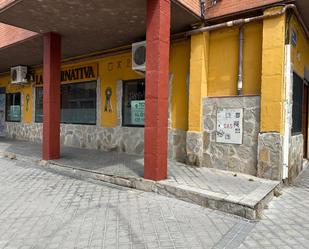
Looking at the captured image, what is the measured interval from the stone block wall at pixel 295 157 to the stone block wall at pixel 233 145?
0.88 meters

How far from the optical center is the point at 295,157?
6.62 m

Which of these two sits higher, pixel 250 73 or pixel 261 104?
pixel 250 73

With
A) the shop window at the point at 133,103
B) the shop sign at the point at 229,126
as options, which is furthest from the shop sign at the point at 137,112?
the shop sign at the point at 229,126

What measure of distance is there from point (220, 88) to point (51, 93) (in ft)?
14.8

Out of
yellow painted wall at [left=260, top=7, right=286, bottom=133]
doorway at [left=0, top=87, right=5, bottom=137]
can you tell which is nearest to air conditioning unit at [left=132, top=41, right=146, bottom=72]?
yellow painted wall at [left=260, top=7, right=286, bottom=133]

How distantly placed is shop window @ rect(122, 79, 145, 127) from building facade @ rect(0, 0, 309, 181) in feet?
0.10

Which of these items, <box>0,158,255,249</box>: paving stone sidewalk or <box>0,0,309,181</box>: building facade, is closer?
<box>0,158,255,249</box>: paving stone sidewalk

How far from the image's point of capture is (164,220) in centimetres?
395

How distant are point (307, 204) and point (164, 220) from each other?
264cm

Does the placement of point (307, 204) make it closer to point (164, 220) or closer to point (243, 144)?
point (243, 144)

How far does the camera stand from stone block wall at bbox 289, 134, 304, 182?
20.3 feet

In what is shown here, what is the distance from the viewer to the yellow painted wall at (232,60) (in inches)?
238

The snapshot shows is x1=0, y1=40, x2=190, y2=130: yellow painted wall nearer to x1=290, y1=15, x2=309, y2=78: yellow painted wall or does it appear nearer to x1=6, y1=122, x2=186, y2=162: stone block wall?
x1=6, y1=122, x2=186, y2=162: stone block wall

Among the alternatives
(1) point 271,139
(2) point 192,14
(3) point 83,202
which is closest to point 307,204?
(1) point 271,139
